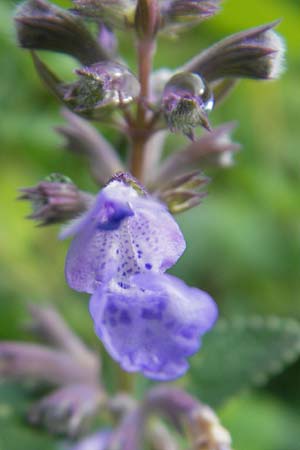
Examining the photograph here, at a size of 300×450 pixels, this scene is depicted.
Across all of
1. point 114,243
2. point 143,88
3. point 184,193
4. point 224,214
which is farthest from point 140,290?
point 224,214

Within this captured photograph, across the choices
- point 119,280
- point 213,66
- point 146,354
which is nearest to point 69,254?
point 119,280

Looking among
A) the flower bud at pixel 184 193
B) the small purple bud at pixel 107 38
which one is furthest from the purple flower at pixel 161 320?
the small purple bud at pixel 107 38

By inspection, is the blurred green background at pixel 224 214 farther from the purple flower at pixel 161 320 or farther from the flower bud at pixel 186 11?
the purple flower at pixel 161 320

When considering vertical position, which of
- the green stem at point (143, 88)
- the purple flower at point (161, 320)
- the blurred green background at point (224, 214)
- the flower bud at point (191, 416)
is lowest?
the blurred green background at point (224, 214)

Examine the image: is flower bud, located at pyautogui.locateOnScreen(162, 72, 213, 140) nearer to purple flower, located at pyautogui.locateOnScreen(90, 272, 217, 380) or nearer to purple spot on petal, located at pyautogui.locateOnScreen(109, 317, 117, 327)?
purple flower, located at pyautogui.locateOnScreen(90, 272, 217, 380)

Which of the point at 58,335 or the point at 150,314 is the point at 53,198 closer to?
the point at 150,314

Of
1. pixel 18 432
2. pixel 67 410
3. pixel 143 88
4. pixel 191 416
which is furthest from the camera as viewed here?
pixel 18 432

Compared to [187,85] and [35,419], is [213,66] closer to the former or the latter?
[187,85]
